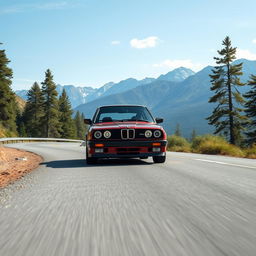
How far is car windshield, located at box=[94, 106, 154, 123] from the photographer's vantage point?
978 centimetres

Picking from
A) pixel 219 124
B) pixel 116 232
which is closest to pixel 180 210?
pixel 116 232

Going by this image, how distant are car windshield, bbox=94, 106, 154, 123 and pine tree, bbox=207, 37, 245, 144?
27519 millimetres

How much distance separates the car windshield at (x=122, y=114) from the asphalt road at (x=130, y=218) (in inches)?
169

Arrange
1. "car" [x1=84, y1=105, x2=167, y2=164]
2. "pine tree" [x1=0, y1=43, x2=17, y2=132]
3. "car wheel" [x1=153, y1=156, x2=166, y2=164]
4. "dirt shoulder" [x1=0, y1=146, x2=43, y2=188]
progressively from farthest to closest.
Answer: "pine tree" [x1=0, y1=43, x2=17, y2=132] < "car wheel" [x1=153, y1=156, x2=166, y2=164] < "car" [x1=84, y1=105, x2=167, y2=164] < "dirt shoulder" [x1=0, y1=146, x2=43, y2=188]

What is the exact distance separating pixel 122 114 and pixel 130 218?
6.86 meters

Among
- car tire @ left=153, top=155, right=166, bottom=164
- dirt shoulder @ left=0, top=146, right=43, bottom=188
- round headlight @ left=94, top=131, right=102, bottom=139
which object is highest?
round headlight @ left=94, top=131, right=102, bottom=139

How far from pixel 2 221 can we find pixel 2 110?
4690 cm

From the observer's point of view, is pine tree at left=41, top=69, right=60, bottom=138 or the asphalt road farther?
pine tree at left=41, top=69, right=60, bottom=138

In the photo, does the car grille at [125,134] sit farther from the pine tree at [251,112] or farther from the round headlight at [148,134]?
the pine tree at [251,112]

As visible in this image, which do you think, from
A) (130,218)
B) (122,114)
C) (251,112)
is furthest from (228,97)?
(130,218)

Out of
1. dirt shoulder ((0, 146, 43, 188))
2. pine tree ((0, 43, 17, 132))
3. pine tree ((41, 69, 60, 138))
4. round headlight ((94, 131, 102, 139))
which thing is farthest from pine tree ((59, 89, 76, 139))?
round headlight ((94, 131, 102, 139))

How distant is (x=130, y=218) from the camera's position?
318 cm

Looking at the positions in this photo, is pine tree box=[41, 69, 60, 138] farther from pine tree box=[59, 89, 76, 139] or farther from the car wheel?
the car wheel

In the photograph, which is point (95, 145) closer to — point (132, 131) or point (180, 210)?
point (132, 131)
